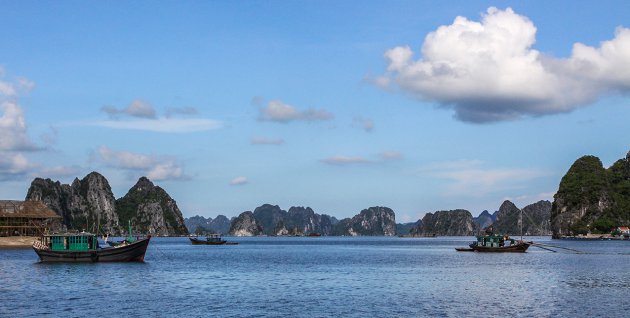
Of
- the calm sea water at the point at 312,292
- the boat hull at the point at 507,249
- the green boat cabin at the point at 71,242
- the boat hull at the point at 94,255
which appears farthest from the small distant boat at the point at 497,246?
the green boat cabin at the point at 71,242

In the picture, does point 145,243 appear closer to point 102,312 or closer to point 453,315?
point 102,312

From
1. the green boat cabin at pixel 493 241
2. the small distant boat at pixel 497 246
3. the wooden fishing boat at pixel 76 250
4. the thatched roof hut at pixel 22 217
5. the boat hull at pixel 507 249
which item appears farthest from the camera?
the thatched roof hut at pixel 22 217

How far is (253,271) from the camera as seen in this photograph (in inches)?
4131

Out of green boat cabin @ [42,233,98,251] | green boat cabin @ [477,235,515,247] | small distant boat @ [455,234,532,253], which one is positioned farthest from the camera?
green boat cabin @ [477,235,515,247]

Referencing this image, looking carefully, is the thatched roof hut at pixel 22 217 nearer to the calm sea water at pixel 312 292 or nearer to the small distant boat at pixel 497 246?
the calm sea water at pixel 312 292

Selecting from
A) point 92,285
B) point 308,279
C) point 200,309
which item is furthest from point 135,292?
point 308,279

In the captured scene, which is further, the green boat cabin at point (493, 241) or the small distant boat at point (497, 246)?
the green boat cabin at point (493, 241)

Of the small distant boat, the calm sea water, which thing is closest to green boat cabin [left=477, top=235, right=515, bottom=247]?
the small distant boat

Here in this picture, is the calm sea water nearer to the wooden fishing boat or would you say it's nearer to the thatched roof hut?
the wooden fishing boat

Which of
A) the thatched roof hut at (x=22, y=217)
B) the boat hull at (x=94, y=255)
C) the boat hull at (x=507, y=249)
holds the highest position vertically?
the thatched roof hut at (x=22, y=217)

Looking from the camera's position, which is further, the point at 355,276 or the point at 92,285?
the point at 355,276

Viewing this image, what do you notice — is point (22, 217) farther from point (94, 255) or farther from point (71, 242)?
point (94, 255)

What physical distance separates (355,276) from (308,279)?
740 cm

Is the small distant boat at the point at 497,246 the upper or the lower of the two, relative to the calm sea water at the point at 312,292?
upper
